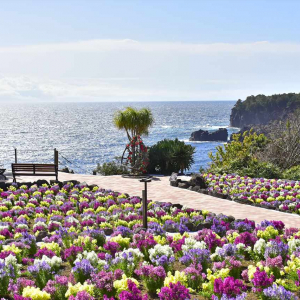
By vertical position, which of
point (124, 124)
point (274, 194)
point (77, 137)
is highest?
point (124, 124)

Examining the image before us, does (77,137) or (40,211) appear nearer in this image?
(40,211)

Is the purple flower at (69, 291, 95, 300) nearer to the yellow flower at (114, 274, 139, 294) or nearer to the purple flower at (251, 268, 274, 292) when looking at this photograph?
the yellow flower at (114, 274, 139, 294)

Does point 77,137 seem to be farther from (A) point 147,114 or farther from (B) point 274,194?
(B) point 274,194

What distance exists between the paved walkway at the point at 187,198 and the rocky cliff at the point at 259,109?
105350mm

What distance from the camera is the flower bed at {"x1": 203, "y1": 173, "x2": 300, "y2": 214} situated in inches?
504

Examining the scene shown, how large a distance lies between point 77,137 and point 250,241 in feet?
338

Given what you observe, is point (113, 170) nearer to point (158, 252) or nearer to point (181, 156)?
point (181, 156)

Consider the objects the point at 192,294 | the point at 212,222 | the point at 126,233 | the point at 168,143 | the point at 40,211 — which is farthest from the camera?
the point at 168,143

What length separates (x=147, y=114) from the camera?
23.9 meters

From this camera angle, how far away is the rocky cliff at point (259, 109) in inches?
4860

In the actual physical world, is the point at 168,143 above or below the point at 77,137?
above

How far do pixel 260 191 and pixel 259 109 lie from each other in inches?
4804

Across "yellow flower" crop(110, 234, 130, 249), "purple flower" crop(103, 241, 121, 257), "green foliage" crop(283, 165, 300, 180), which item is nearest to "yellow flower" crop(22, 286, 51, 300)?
"purple flower" crop(103, 241, 121, 257)

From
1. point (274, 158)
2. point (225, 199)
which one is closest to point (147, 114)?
point (274, 158)
